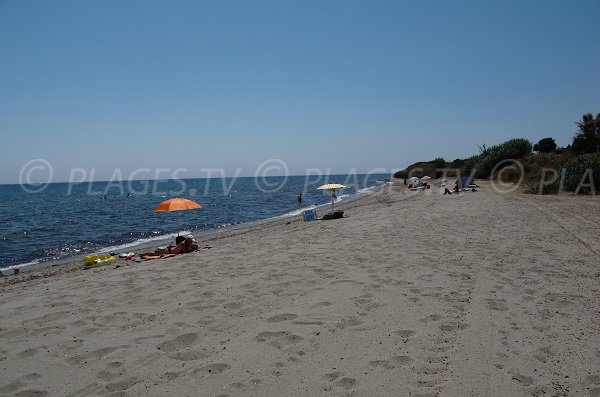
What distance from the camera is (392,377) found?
351 cm

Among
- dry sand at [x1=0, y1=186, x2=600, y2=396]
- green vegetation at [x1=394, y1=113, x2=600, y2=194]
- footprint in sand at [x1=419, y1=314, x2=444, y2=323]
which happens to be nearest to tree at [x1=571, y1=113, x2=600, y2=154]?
green vegetation at [x1=394, y1=113, x2=600, y2=194]

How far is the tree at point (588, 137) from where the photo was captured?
105ft

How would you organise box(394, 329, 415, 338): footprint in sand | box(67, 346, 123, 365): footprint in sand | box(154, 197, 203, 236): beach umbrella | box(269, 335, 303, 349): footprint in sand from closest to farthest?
box(67, 346, 123, 365): footprint in sand, box(269, 335, 303, 349): footprint in sand, box(394, 329, 415, 338): footprint in sand, box(154, 197, 203, 236): beach umbrella

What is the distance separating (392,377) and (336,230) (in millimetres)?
9407

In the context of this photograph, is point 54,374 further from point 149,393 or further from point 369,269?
point 369,269

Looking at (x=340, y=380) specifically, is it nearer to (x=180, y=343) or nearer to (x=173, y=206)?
(x=180, y=343)

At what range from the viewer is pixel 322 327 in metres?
4.65

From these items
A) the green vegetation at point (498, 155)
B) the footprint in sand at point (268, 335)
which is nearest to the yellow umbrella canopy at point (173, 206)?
the footprint in sand at point (268, 335)

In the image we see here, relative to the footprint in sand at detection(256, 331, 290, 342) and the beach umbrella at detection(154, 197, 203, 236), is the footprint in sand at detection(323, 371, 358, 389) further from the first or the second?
the beach umbrella at detection(154, 197, 203, 236)

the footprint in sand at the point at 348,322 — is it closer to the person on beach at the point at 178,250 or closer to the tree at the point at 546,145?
the person on beach at the point at 178,250

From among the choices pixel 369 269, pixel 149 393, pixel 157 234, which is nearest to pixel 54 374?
pixel 149 393

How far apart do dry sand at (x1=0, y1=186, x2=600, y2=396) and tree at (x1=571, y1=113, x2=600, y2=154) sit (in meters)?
29.6

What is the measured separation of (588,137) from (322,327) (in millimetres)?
37137

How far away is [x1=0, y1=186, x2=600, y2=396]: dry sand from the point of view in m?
3.52
